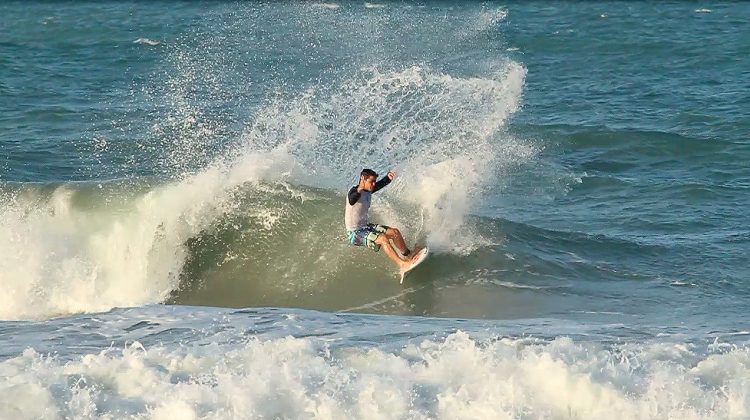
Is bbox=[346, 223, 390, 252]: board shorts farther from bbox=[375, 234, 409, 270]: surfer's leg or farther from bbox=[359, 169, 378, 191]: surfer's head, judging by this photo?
bbox=[359, 169, 378, 191]: surfer's head

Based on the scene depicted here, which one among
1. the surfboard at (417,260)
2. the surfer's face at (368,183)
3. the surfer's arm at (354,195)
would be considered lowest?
the surfboard at (417,260)

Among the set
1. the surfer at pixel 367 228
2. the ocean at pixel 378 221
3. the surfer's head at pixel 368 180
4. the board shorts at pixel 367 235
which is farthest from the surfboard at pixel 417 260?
the surfer's head at pixel 368 180

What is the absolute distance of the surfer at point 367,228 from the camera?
13.8 meters

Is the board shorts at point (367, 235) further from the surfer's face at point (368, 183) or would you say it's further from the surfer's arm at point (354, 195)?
the surfer's face at point (368, 183)

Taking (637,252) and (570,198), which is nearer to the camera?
(637,252)

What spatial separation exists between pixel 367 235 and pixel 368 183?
2.29 feet

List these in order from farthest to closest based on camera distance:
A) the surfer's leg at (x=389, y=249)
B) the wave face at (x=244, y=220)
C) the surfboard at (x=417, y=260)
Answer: the wave face at (x=244, y=220) → the surfboard at (x=417, y=260) → the surfer's leg at (x=389, y=249)

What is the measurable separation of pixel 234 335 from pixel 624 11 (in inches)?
1116

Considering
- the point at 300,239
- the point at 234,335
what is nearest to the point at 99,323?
the point at 234,335

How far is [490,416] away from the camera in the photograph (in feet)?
28.8

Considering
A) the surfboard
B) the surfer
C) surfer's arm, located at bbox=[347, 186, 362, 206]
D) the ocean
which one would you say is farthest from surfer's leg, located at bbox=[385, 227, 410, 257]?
surfer's arm, located at bbox=[347, 186, 362, 206]

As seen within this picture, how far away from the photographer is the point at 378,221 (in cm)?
1536

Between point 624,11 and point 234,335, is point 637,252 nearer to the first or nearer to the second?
point 234,335

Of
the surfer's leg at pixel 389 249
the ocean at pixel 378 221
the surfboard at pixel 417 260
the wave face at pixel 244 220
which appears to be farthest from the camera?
the wave face at pixel 244 220
